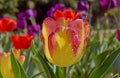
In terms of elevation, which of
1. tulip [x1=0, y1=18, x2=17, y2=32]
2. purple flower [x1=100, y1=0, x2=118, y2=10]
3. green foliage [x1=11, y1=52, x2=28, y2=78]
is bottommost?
purple flower [x1=100, y1=0, x2=118, y2=10]

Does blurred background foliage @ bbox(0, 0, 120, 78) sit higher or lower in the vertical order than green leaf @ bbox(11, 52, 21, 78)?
lower

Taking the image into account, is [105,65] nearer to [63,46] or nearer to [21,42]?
[63,46]

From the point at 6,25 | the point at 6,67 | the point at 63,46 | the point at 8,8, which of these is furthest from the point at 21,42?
the point at 8,8

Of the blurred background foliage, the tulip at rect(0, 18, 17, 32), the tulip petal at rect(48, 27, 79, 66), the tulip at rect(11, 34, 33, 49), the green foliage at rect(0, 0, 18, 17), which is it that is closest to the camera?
the tulip petal at rect(48, 27, 79, 66)

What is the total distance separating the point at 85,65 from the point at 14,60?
1.03m

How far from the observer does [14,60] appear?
104cm

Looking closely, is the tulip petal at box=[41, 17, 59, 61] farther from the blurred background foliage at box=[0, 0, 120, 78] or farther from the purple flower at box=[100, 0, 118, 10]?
the purple flower at box=[100, 0, 118, 10]

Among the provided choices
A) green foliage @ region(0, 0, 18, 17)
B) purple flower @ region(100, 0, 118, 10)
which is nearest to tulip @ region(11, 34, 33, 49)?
purple flower @ region(100, 0, 118, 10)

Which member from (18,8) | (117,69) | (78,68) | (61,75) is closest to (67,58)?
(61,75)

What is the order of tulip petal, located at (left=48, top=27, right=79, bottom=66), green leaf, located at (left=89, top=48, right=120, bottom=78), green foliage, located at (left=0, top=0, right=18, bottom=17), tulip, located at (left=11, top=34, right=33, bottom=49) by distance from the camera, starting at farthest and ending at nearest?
green foliage, located at (left=0, top=0, right=18, bottom=17)
tulip, located at (left=11, top=34, right=33, bottom=49)
green leaf, located at (left=89, top=48, right=120, bottom=78)
tulip petal, located at (left=48, top=27, right=79, bottom=66)

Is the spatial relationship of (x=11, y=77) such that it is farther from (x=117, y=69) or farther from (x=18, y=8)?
(x=18, y=8)

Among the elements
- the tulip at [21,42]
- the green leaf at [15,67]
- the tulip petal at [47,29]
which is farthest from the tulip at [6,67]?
the tulip at [21,42]

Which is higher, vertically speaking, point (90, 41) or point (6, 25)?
point (6, 25)

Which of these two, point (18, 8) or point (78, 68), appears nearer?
point (78, 68)
